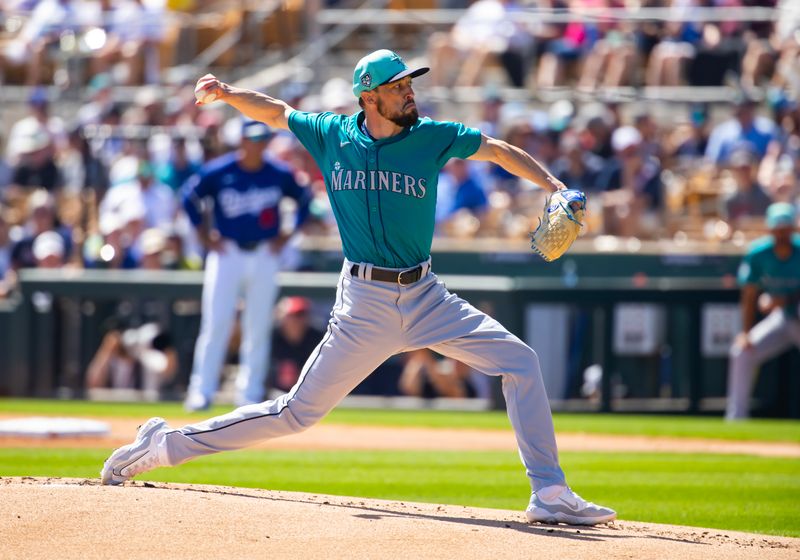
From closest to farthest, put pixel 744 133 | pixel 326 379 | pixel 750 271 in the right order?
pixel 326 379
pixel 750 271
pixel 744 133

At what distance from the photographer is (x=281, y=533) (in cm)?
560

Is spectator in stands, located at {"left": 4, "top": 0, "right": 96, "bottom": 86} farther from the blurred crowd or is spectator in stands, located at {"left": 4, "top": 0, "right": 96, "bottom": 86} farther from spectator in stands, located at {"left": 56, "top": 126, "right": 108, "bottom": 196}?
spectator in stands, located at {"left": 56, "top": 126, "right": 108, "bottom": 196}

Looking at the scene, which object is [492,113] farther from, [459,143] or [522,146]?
[459,143]

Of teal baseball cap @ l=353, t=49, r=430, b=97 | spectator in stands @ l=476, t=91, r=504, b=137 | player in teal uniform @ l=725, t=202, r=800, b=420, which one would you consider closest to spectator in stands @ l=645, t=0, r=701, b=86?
spectator in stands @ l=476, t=91, r=504, b=137

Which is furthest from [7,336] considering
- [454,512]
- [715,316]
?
[454,512]

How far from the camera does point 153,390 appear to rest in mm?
14617

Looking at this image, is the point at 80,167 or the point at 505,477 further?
the point at 80,167

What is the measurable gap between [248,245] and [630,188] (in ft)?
16.4

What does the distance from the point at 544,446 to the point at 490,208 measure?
9.42 meters

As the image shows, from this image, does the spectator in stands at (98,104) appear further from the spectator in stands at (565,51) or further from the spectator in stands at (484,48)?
the spectator in stands at (565,51)

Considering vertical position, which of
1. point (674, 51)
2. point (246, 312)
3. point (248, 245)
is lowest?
point (246, 312)

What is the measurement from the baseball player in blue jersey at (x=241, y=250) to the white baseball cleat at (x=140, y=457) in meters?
5.49

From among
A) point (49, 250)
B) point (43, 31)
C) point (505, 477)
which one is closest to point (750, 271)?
point (505, 477)

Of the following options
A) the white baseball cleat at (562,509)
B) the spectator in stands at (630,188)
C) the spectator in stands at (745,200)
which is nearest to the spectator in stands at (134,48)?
the spectator in stands at (630,188)
